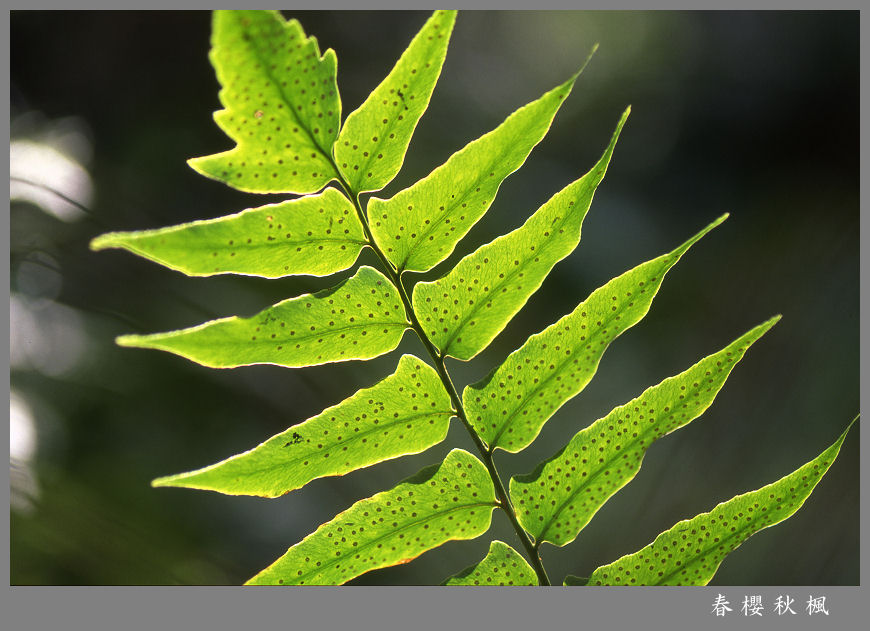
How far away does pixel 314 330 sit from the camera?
72cm

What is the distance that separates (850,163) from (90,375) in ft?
10.6

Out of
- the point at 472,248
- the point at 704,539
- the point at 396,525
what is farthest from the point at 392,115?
the point at 472,248

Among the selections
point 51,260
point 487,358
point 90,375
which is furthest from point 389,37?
point 90,375

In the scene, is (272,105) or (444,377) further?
(444,377)

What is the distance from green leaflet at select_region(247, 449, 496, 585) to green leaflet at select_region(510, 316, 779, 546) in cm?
6

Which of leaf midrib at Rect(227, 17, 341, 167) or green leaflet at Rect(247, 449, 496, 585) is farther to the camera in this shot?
green leaflet at Rect(247, 449, 496, 585)

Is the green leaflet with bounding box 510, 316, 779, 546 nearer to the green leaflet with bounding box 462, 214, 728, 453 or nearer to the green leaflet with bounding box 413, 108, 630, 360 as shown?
the green leaflet with bounding box 462, 214, 728, 453

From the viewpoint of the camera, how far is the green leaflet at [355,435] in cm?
72

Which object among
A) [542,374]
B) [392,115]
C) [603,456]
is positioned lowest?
[603,456]

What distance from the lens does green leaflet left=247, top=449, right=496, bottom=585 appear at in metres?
0.74

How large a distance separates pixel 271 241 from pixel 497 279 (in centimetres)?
25

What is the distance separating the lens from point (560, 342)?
77 cm

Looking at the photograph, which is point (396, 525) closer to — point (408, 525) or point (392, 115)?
point (408, 525)

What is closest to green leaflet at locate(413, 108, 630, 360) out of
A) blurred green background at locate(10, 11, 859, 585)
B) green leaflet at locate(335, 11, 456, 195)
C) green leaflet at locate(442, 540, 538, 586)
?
green leaflet at locate(335, 11, 456, 195)
